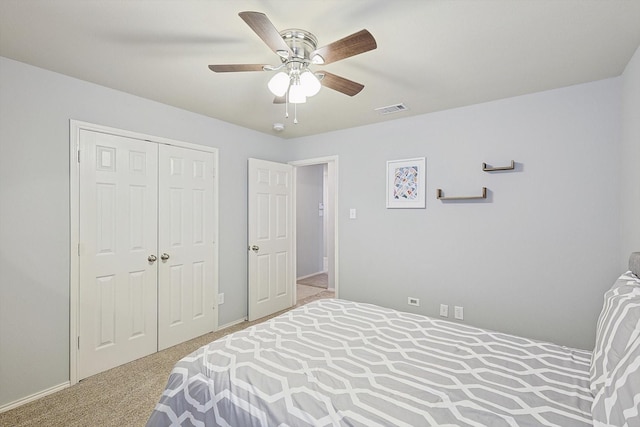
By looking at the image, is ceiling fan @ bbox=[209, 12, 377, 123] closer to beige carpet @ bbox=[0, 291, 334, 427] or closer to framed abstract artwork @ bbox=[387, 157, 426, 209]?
framed abstract artwork @ bbox=[387, 157, 426, 209]

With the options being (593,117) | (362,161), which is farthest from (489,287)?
(362,161)

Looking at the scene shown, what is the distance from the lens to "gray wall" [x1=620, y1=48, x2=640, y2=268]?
194 centimetres

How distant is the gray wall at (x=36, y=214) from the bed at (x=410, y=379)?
4.95 feet

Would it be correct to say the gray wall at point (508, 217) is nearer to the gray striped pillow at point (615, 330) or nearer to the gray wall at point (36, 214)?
the gray striped pillow at point (615, 330)

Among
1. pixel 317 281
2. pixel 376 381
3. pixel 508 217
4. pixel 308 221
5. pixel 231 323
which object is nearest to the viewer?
pixel 376 381

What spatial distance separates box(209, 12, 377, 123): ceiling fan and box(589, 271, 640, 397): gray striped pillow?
1.51 metres

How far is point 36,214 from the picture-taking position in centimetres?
219

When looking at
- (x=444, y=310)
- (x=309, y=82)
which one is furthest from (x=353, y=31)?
(x=444, y=310)

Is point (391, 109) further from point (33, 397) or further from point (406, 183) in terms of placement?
point (33, 397)

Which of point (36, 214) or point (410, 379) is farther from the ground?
point (36, 214)

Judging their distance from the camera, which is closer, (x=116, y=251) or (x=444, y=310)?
(x=116, y=251)

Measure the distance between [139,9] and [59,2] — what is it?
1.23 feet

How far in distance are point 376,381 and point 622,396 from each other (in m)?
0.79

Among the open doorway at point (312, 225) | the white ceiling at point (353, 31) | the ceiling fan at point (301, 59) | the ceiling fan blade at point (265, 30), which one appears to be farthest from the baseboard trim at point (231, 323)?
the ceiling fan blade at point (265, 30)
